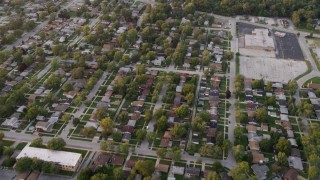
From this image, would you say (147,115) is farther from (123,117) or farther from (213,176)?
(213,176)

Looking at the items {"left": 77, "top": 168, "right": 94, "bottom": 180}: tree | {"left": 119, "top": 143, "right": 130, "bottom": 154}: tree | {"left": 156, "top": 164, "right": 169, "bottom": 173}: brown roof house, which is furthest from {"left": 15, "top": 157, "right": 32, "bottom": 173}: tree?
{"left": 156, "top": 164, "right": 169, "bottom": 173}: brown roof house

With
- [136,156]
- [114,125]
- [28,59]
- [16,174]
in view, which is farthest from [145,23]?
[16,174]

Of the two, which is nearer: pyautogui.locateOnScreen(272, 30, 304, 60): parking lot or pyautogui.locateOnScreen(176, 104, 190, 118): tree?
pyautogui.locateOnScreen(176, 104, 190, 118): tree

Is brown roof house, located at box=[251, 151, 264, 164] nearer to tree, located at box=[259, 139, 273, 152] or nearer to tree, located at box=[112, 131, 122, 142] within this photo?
tree, located at box=[259, 139, 273, 152]

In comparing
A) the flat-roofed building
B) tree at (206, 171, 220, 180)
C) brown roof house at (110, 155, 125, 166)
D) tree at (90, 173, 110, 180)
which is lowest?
the flat-roofed building

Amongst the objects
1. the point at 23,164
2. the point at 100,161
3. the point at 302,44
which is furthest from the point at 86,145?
the point at 302,44

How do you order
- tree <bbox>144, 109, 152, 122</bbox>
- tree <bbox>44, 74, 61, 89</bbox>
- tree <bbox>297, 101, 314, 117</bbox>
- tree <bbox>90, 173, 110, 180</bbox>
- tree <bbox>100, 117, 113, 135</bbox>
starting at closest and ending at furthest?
tree <bbox>90, 173, 110, 180</bbox> → tree <bbox>100, 117, 113, 135</bbox> → tree <bbox>144, 109, 152, 122</bbox> → tree <bbox>297, 101, 314, 117</bbox> → tree <bbox>44, 74, 61, 89</bbox>
